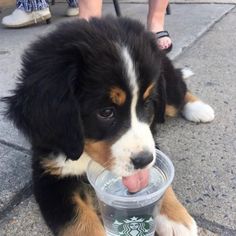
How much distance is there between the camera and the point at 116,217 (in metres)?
2.10

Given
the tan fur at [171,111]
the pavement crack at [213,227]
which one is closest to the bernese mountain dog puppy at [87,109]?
the pavement crack at [213,227]

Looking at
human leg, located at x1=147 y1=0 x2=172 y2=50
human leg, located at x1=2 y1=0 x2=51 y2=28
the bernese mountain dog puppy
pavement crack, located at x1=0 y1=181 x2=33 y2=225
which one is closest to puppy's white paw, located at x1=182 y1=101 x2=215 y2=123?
the bernese mountain dog puppy

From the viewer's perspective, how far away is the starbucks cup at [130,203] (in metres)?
1.99

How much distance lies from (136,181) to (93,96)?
18.4 inches

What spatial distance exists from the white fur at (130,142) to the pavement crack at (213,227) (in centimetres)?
46

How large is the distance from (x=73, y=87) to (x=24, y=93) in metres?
0.24

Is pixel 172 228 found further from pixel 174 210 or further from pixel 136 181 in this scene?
pixel 136 181

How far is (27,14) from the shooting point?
5.15 m

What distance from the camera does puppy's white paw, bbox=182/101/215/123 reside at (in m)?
3.13

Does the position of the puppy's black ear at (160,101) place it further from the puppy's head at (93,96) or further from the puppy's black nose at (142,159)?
the puppy's black nose at (142,159)

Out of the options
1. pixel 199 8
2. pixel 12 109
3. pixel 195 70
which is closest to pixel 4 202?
pixel 12 109

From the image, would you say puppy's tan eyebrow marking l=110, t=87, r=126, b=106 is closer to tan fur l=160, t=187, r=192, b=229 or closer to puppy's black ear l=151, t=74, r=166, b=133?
puppy's black ear l=151, t=74, r=166, b=133

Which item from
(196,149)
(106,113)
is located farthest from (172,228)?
(196,149)

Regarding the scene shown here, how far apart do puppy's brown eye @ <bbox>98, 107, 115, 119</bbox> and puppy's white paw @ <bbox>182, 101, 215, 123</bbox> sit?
1.21 metres
